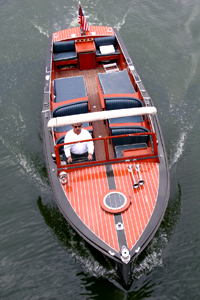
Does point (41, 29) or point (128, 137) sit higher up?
point (41, 29)

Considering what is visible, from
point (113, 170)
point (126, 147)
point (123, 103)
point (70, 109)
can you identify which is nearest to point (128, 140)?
point (126, 147)

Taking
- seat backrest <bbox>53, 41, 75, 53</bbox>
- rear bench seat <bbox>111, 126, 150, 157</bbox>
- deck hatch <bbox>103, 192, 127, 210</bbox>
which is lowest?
deck hatch <bbox>103, 192, 127, 210</bbox>

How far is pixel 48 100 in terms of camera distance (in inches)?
322

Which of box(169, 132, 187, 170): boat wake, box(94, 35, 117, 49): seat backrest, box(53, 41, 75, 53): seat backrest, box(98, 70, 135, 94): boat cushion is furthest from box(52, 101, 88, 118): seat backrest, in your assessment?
box(94, 35, 117, 49): seat backrest

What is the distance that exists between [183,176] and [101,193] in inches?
132

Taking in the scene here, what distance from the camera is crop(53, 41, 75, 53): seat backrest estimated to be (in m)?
10.5

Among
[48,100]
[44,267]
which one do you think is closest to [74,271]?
[44,267]

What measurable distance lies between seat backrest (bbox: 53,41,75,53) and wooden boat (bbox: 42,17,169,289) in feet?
6.02

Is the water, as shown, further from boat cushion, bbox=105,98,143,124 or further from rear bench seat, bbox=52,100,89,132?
boat cushion, bbox=105,98,143,124

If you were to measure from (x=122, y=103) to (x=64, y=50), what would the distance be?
449cm

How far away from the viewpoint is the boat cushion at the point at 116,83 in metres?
8.40

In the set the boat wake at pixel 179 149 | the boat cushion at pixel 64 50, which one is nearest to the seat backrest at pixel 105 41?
the boat cushion at pixel 64 50

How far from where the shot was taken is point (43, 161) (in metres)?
8.85

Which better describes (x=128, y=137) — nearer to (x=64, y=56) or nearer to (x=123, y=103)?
(x=123, y=103)
